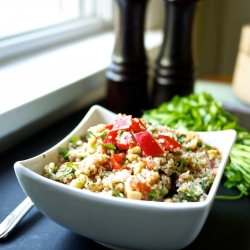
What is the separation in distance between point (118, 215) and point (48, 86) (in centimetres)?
61

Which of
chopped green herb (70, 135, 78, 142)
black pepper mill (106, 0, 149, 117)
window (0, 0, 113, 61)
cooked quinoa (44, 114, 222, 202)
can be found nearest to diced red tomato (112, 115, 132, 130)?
cooked quinoa (44, 114, 222, 202)

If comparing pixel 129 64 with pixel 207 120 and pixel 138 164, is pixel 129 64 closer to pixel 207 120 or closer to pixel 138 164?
pixel 207 120

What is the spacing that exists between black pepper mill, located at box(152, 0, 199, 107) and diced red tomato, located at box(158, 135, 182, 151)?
47cm

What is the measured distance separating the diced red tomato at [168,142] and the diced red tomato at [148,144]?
0.09ft

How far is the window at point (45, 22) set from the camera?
4.14 feet

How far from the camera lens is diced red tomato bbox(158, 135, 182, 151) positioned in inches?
27.8

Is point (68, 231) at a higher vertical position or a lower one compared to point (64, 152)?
lower

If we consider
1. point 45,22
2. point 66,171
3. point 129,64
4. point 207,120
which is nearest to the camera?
point 66,171

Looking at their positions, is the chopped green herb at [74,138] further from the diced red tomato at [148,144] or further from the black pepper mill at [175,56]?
the black pepper mill at [175,56]

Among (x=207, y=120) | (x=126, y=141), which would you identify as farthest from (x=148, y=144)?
(x=207, y=120)

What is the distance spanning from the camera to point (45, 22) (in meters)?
1.42

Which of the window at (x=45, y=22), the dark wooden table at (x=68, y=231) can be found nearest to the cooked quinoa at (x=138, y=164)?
the dark wooden table at (x=68, y=231)

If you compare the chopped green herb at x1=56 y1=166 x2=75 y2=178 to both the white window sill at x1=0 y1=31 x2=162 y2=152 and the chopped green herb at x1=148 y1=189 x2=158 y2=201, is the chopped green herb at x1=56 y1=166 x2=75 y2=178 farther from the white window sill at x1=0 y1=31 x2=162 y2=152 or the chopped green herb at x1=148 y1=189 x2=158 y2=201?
the white window sill at x1=0 y1=31 x2=162 y2=152

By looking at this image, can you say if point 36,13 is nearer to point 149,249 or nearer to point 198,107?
point 198,107
